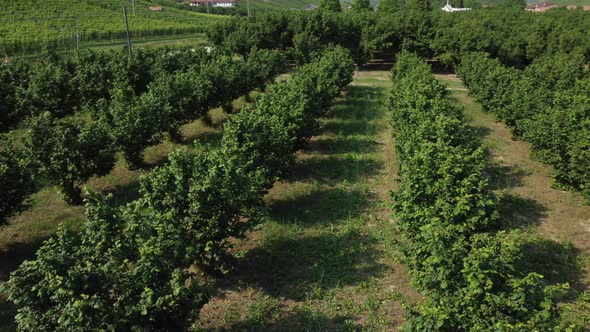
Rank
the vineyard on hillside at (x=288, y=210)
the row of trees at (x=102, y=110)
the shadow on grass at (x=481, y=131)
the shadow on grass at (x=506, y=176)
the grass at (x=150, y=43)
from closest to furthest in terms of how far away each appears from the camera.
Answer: the vineyard on hillside at (x=288, y=210) → the row of trees at (x=102, y=110) → the shadow on grass at (x=506, y=176) → the shadow on grass at (x=481, y=131) → the grass at (x=150, y=43)

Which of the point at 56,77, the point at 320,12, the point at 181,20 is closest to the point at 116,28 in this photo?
the point at 181,20

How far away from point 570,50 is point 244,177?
Answer: 47.9 m

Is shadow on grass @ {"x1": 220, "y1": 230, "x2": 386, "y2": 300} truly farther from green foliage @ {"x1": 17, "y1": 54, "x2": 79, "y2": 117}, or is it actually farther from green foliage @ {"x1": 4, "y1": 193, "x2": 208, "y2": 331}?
green foliage @ {"x1": 17, "y1": 54, "x2": 79, "y2": 117}

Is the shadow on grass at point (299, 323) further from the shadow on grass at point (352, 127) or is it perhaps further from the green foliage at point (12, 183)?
the shadow on grass at point (352, 127)

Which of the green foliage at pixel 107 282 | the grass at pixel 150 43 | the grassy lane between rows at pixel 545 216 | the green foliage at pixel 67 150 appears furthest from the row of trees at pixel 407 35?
the green foliage at pixel 107 282

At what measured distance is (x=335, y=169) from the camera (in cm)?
1917

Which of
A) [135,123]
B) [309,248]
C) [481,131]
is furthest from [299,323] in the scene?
[481,131]

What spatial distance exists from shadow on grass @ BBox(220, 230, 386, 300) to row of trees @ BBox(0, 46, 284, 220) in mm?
7004

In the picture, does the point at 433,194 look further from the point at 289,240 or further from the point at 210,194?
the point at 210,194

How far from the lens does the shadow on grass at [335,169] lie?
18.3 m

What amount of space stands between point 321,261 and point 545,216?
341 inches

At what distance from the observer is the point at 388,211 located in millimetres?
15344

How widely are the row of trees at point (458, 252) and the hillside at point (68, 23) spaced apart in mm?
49805

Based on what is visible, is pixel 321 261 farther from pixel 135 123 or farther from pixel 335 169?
pixel 135 123
